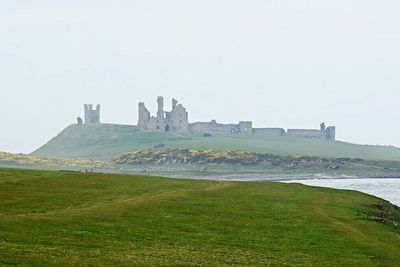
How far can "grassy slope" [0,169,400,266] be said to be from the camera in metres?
32.7

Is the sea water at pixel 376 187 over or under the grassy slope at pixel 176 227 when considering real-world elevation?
under

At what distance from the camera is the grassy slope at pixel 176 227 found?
32.7 metres

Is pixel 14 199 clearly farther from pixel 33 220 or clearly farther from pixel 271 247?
pixel 271 247

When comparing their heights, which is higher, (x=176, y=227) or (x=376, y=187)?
(x=176, y=227)

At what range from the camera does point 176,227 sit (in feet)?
140

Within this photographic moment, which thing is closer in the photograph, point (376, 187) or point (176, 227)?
point (176, 227)

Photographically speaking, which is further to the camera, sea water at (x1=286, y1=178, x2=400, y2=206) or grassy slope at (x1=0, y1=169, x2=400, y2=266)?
sea water at (x1=286, y1=178, x2=400, y2=206)

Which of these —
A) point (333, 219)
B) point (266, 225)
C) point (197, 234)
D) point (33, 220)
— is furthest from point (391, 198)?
point (33, 220)

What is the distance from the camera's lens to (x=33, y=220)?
1528 inches

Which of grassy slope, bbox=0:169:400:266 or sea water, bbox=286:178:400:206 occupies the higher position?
grassy slope, bbox=0:169:400:266

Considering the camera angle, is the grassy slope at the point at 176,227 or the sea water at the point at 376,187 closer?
the grassy slope at the point at 176,227

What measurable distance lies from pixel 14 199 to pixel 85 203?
5.35 metres

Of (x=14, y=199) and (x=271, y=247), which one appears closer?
(x=271, y=247)

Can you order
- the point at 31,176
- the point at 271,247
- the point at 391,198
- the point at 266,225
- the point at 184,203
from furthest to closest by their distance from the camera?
the point at 391,198
the point at 31,176
the point at 184,203
the point at 266,225
the point at 271,247
